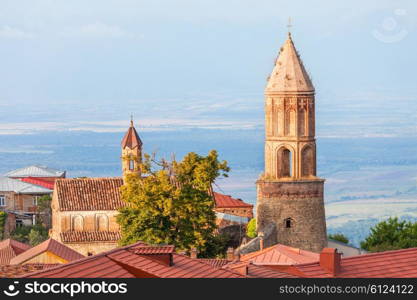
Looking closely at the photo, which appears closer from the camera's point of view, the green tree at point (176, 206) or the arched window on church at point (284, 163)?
the green tree at point (176, 206)

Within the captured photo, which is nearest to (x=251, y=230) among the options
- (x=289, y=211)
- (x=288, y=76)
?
(x=289, y=211)

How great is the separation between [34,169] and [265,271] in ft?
283

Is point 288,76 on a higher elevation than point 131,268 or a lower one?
higher

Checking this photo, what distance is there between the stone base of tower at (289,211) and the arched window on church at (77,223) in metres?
13.9

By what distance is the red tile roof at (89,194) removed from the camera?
84250 mm

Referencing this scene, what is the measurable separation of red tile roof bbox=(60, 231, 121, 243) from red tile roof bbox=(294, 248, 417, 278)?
1568 inches

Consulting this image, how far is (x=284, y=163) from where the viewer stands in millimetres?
74000

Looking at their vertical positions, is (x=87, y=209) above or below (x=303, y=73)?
below

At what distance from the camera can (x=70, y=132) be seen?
412 feet

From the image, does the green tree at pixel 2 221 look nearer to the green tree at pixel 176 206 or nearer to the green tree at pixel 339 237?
the green tree at pixel 339 237

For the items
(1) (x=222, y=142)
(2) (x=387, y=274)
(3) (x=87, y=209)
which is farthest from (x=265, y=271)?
(1) (x=222, y=142)

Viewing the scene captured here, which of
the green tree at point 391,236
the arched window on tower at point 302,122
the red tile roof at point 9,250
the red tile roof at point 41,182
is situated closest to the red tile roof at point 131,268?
the red tile roof at point 9,250

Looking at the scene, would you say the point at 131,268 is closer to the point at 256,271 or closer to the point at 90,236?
the point at 256,271

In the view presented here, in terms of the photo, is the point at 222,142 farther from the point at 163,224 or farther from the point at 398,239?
the point at 163,224
